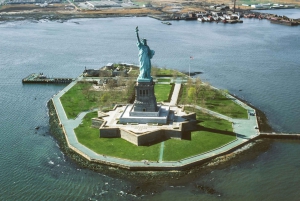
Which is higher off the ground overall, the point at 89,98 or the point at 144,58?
the point at 144,58

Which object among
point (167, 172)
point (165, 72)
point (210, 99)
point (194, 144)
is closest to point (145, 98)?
point (194, 144)

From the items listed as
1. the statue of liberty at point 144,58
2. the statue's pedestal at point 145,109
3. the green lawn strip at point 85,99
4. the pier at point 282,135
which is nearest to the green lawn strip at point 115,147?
the statue's pedestal at point 145,109

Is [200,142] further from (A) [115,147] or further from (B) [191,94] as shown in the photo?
(B) [191,94]

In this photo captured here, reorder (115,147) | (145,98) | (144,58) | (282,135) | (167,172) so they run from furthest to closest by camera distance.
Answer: (145,98) < (144,58) < (282,135) < (115,147) < (167,172)

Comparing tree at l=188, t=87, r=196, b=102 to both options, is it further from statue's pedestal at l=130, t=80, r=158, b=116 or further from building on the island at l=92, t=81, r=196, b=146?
statue's pedestal at l=130, t=80, r=158, b=116

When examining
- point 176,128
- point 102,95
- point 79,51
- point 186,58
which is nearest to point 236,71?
point 186,58

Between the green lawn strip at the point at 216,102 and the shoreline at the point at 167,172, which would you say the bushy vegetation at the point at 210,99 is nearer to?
the green lawn strip at the point at 216,102

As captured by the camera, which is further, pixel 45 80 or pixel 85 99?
pixel 45 80
